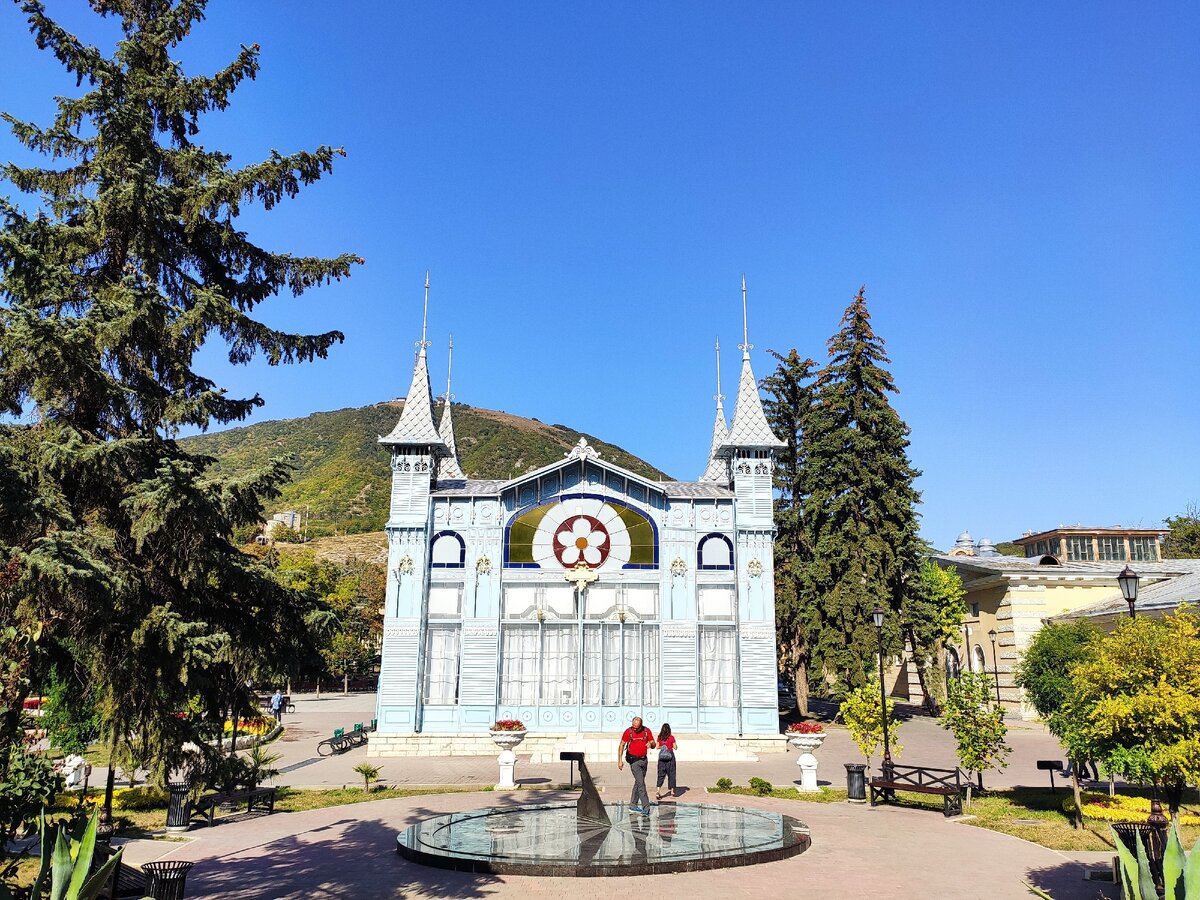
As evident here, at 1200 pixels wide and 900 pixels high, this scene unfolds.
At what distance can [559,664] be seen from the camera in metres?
30.7

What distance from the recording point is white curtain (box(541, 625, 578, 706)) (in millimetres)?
30359

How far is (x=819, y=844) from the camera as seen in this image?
47.0 ft

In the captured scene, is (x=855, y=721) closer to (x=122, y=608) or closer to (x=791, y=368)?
(x=122, y=608)

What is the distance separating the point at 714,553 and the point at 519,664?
26.2ft

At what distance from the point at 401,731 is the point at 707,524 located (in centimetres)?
1285

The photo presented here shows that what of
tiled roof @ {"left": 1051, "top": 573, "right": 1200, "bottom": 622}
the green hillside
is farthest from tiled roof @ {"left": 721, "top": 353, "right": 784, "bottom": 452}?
the green hillside

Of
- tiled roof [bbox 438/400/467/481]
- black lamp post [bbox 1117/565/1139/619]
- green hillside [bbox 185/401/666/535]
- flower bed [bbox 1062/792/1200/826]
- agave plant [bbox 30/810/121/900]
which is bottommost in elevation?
flower bed [bbox 1062/792/1200/826]

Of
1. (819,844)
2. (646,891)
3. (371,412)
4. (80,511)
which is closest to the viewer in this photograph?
(646,891)

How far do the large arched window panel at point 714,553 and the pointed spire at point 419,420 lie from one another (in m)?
10.3

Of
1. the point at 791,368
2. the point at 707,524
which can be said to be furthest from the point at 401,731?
the point at 791,368

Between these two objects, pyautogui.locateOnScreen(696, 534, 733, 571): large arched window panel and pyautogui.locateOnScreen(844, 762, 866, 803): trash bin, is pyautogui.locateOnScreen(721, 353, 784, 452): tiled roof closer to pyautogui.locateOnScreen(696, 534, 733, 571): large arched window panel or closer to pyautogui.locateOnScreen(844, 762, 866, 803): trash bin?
pyautogui.locateOnScreen(696, 534, 733, 571): large arched window panel

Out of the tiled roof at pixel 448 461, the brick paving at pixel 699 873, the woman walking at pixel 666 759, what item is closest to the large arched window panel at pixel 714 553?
the tiled roof at pixel 448 461

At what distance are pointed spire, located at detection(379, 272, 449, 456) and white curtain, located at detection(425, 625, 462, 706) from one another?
6.67 metres

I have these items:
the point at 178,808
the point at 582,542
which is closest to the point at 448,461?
the point at 582,542
